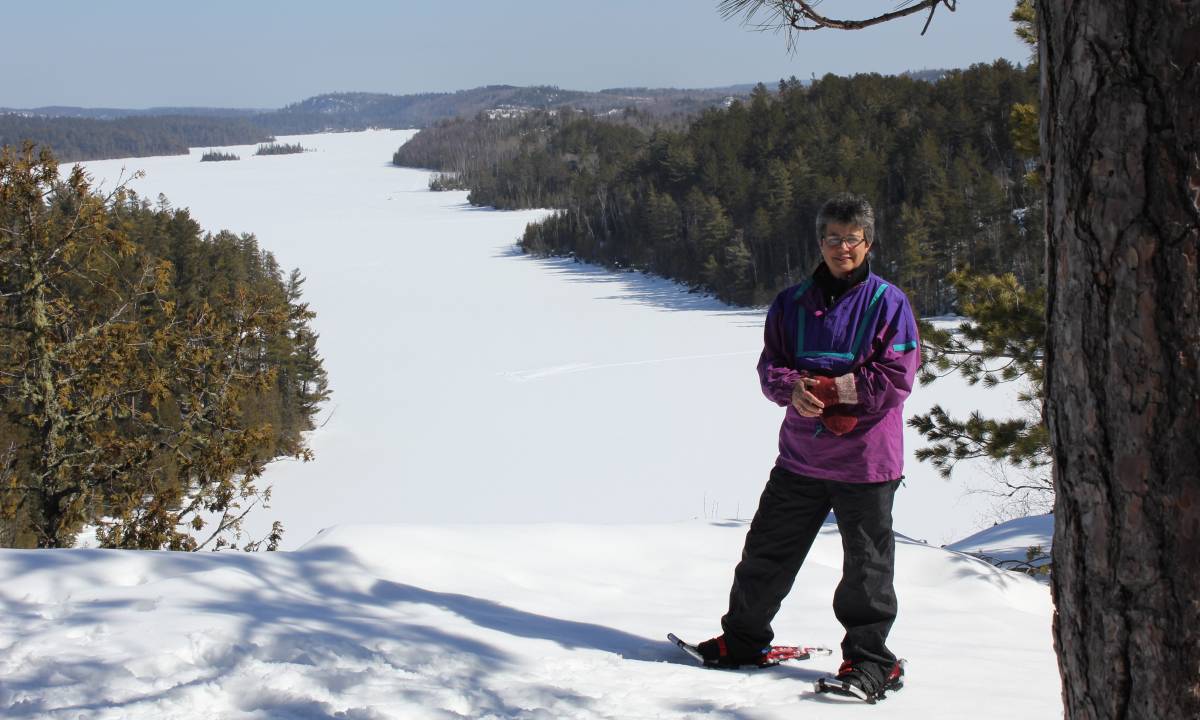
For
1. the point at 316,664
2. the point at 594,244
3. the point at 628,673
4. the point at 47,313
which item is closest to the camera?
the point at 316,664

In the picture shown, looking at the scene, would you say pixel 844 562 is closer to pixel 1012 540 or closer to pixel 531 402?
pixel 1012 540

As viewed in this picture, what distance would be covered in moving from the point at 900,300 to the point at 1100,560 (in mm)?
1333

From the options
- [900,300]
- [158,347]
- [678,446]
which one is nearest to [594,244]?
[678,446]

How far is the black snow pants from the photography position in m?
2.65

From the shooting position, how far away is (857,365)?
2609 millimetres

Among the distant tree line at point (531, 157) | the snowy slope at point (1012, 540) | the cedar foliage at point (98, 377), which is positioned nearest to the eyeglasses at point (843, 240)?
the snowy slope at point (1012, 540)

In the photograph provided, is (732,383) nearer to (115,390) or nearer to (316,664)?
(115,390)

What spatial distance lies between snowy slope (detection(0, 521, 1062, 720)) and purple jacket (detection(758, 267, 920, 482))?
2.06 feet

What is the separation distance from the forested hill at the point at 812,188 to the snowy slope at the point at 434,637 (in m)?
29.4

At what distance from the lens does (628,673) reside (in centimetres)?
268

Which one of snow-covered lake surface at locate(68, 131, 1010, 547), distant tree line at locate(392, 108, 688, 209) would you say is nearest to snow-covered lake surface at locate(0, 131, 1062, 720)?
snow-covered lake surface at locate(68, 131, 1010, 547)

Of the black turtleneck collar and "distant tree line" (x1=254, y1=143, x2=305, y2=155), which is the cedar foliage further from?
"distant tree line" (x1=254, y1=143, x2=305, y2=155)

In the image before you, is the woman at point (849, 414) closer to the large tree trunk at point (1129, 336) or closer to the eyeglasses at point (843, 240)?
the eyeglasses at point (843, 240)

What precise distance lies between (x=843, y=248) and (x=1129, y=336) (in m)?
1.36
